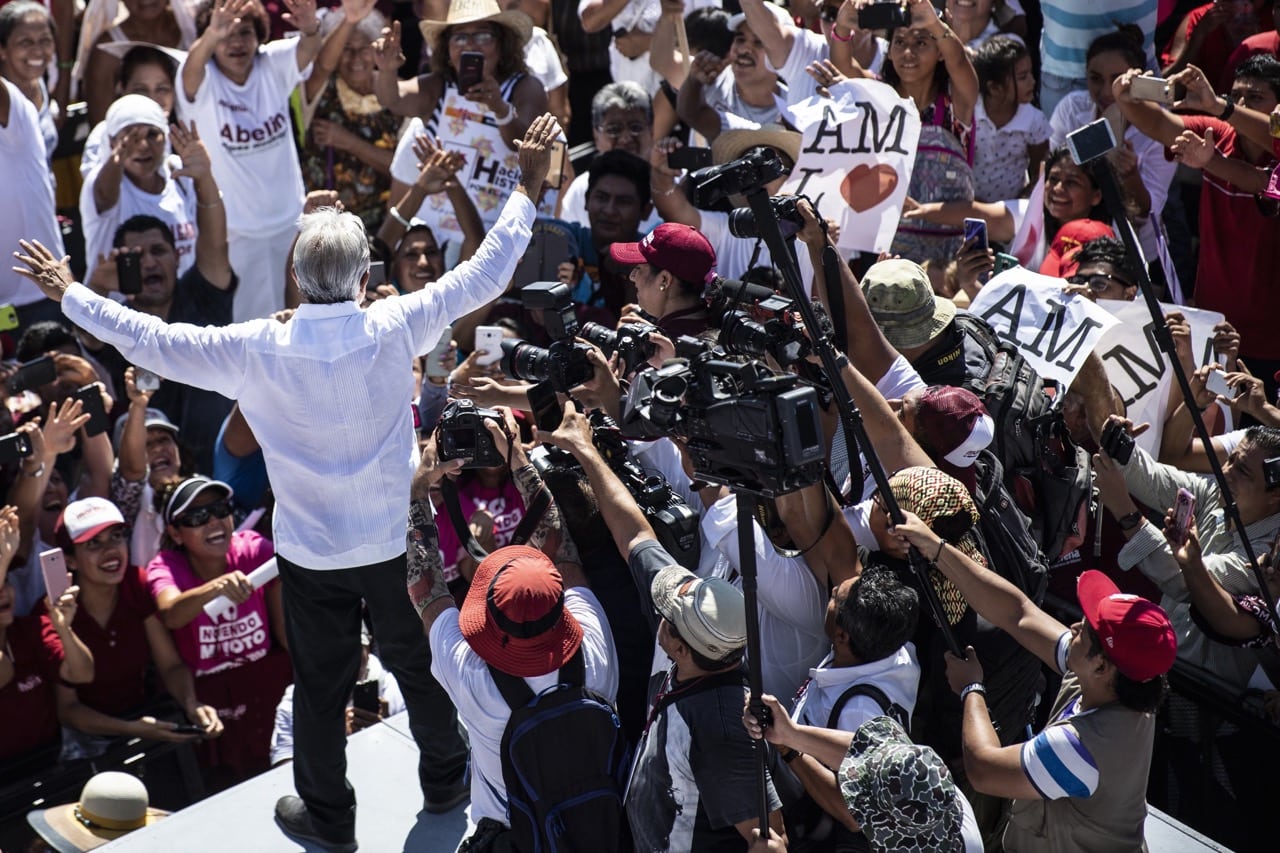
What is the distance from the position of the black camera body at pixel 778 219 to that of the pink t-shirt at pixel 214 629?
2.75 meters

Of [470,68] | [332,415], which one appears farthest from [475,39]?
[332,415]

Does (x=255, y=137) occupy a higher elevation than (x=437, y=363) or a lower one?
higher

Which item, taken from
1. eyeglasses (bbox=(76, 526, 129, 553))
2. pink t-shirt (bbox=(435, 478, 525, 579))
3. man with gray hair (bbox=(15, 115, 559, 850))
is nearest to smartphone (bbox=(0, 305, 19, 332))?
eyeglasses (bbox=(76, 526, 129, 553))

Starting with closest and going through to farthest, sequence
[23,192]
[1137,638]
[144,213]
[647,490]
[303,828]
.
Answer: [1137,638], [647,490], [303,828], [23,192], [144,213]

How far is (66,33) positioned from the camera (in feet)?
25.8

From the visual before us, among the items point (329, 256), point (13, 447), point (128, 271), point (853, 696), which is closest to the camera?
point (853, 696)

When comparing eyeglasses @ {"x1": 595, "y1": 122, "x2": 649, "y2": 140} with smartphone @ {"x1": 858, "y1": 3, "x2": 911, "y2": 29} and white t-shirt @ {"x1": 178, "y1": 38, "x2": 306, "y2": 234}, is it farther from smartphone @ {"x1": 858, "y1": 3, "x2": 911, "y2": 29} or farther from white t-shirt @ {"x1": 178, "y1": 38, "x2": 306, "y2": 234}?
white t-shirt @ {"x1": 178, "y1": 38, "x2": 306, "y2": 234}

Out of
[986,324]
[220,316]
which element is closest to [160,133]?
[220,316]

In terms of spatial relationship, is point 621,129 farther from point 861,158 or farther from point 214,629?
point 214,629

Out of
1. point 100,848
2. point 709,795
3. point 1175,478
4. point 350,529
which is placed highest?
point 350,529

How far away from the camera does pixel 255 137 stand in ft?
23.3

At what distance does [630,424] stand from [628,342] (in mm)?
835

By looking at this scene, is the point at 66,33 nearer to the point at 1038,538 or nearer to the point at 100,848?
the point at 100,848

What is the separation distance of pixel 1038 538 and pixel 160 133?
4753 mm
